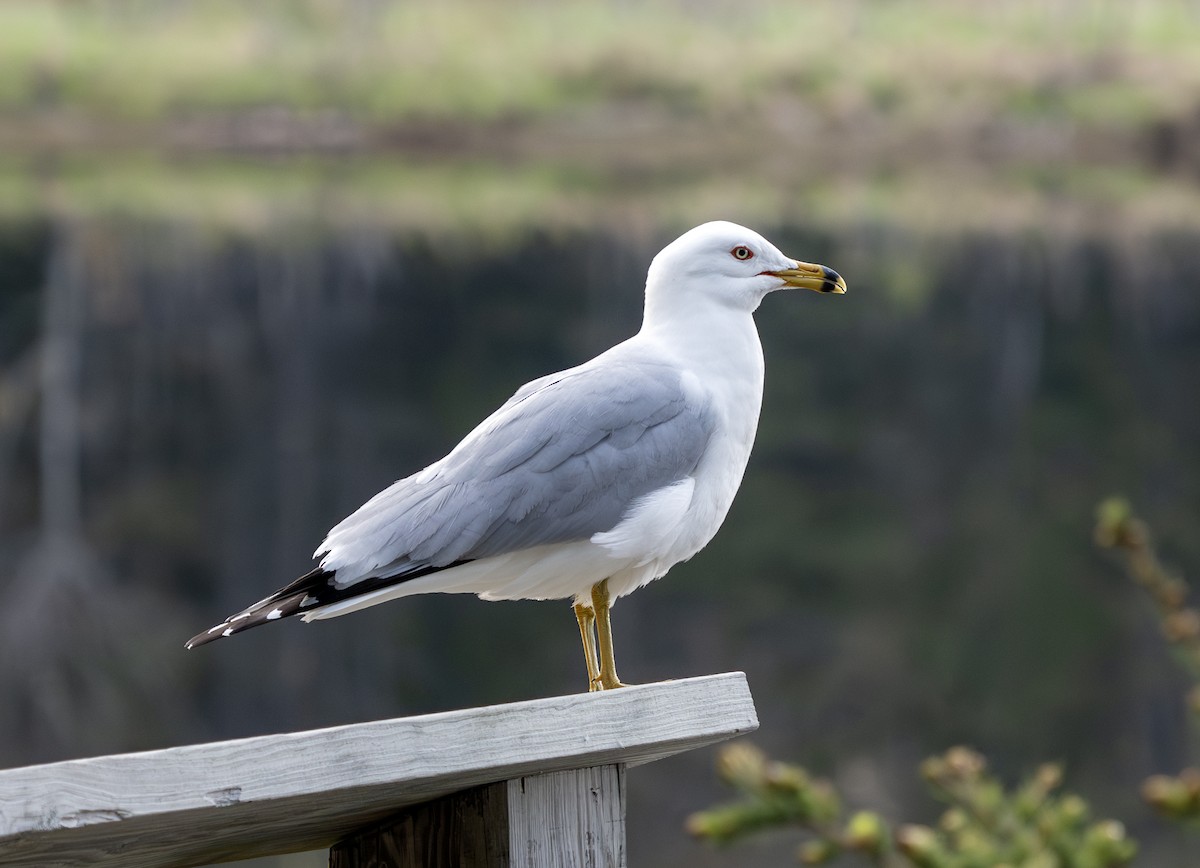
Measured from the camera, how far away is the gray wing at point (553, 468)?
91.7 inches

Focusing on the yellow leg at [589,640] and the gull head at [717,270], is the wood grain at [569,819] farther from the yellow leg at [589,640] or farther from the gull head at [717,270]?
the gull head at [717,270]

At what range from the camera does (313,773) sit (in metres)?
1.67

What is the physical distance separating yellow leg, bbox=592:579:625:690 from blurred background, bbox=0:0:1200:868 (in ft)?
13.7

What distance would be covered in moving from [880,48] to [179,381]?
45.4ft

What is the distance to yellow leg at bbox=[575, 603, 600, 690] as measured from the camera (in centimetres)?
253

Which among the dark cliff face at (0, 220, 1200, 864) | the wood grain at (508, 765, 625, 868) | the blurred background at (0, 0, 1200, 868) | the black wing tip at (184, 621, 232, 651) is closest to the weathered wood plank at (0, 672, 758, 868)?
the wood grain at (508, 765, 625, 868)

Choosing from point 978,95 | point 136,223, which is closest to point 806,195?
point 978,95

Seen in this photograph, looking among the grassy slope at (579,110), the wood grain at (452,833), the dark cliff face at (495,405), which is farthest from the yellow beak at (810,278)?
the grassy slope at (579,110)

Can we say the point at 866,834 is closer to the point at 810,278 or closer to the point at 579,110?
the point at 810,278

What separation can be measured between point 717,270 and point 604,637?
642 millimetres

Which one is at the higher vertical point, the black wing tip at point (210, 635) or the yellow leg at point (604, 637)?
the yellow leg at point (604, 637)

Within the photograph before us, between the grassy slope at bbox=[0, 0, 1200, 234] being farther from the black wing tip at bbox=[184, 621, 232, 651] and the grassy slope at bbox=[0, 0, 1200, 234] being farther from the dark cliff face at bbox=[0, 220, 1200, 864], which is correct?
the black wing tip at bbox=[184, 621, 232, 651]

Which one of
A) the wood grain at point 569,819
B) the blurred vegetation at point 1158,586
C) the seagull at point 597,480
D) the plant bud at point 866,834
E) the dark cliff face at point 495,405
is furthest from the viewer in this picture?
the dark cliff face at point 495,405

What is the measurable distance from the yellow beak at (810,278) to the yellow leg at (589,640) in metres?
0.65
